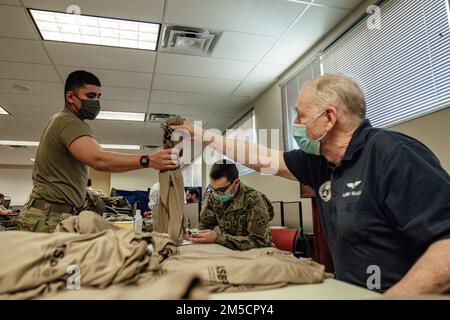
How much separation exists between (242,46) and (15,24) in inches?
81.1

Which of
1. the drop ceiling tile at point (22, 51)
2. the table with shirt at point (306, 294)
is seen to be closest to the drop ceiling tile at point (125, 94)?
the drop ceiling tile at point (22, 51)

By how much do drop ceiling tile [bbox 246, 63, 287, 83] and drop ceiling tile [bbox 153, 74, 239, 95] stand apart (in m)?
0.27

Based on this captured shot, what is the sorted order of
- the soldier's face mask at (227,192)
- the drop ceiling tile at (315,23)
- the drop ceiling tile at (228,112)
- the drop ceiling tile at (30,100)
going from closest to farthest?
the soldier's face mask at (227,192), the drop ceiling tile at (315,23), the drop ceiling tile at (30,100), the drop ceiling tile at (228,112)

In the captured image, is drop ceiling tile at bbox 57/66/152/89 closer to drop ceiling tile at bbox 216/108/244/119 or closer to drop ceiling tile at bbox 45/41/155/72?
drop ceiling tile at bbox 45/41/155/72

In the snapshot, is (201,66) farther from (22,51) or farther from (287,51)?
(22,51)

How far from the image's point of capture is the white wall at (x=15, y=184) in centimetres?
1068

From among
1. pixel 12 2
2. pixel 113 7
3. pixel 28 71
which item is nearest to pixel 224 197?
pixel 113 7


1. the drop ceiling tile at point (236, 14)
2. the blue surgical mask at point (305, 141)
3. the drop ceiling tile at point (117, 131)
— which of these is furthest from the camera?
the drop ceiling tile at point (117, 131)

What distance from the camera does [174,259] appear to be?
814mm

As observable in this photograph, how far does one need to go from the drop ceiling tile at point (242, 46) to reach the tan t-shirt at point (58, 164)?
180 cm

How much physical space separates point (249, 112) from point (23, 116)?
13.0 feet

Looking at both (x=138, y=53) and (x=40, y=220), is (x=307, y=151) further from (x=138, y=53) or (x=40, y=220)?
(x=138, y=53)

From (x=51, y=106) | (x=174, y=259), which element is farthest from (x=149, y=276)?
(x=51, y=106)

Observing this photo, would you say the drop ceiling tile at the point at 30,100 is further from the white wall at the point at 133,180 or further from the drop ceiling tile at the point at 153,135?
the white wall at the point at 133,180
